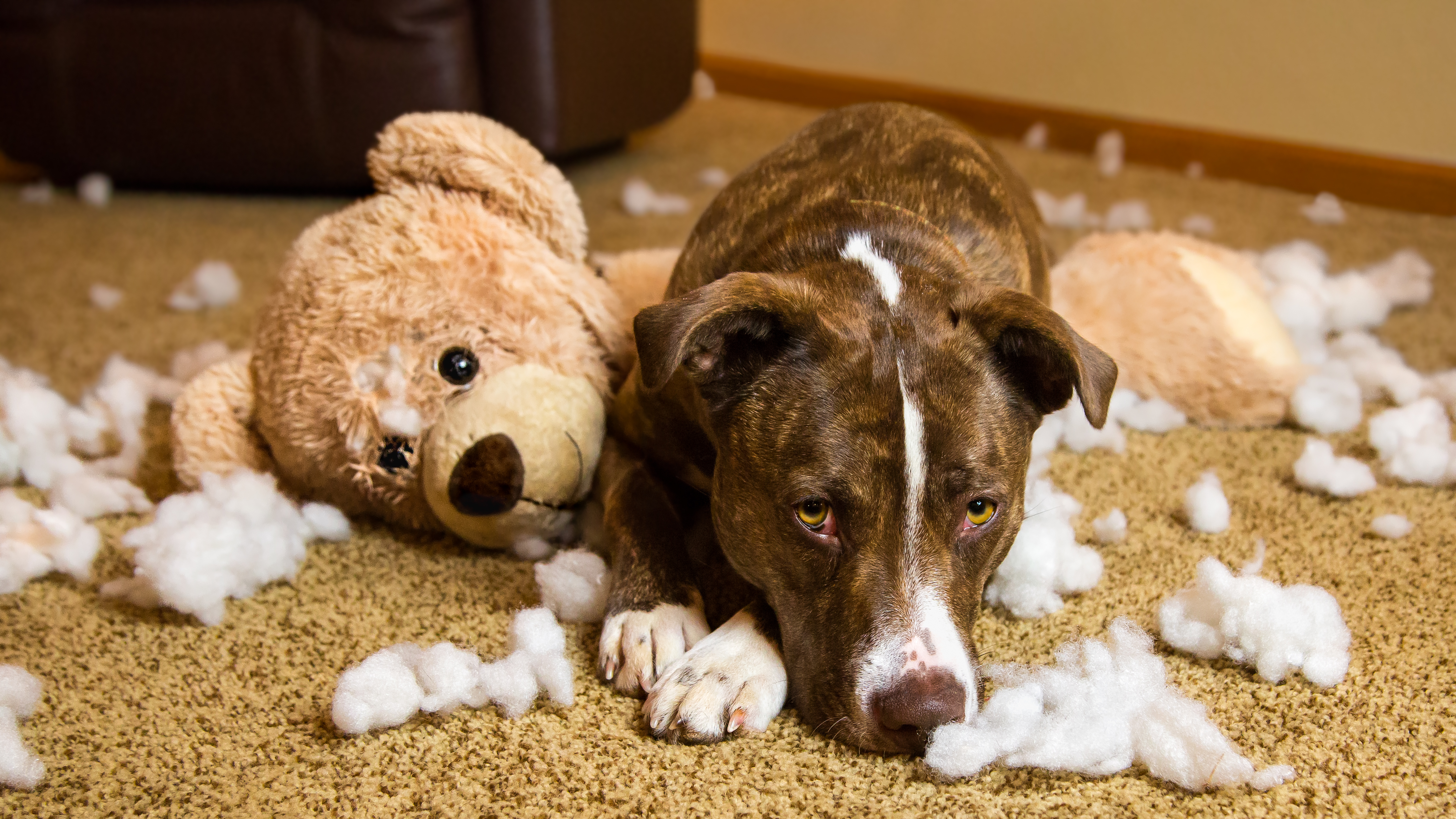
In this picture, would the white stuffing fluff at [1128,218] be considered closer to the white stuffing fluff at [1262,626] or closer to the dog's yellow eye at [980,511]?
the white stuffing fluff at [1262,626]

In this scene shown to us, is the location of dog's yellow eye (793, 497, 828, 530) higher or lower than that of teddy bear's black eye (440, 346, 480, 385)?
higher

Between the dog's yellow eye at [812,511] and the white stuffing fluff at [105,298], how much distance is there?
9.11 ft

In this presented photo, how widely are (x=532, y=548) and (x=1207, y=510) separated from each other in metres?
1.38

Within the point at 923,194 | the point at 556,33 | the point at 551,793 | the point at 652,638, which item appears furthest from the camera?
the point at 556,33

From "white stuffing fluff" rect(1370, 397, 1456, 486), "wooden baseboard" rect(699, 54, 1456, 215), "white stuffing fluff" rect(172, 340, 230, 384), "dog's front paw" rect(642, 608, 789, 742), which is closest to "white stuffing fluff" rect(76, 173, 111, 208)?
"white stuffing fluff" rect(172, 340, 230, 384)

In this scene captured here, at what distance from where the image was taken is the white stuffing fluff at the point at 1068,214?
4.17 m

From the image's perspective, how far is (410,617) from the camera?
6.38 feet

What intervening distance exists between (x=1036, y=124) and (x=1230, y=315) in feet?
9.38

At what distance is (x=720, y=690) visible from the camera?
5.42 ft

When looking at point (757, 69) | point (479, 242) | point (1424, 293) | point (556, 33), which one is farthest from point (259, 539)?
point (757, 69)

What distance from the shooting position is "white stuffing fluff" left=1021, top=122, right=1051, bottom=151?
17.1 feet

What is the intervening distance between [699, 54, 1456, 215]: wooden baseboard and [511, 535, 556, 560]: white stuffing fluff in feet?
12.3

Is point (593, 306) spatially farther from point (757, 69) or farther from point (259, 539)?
point (757, 69)

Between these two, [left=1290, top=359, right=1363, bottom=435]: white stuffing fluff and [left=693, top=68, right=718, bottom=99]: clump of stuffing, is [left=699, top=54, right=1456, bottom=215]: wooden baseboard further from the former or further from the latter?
[left=1290, top=359, right=1363, bottom=435]: white stuffing fluff
